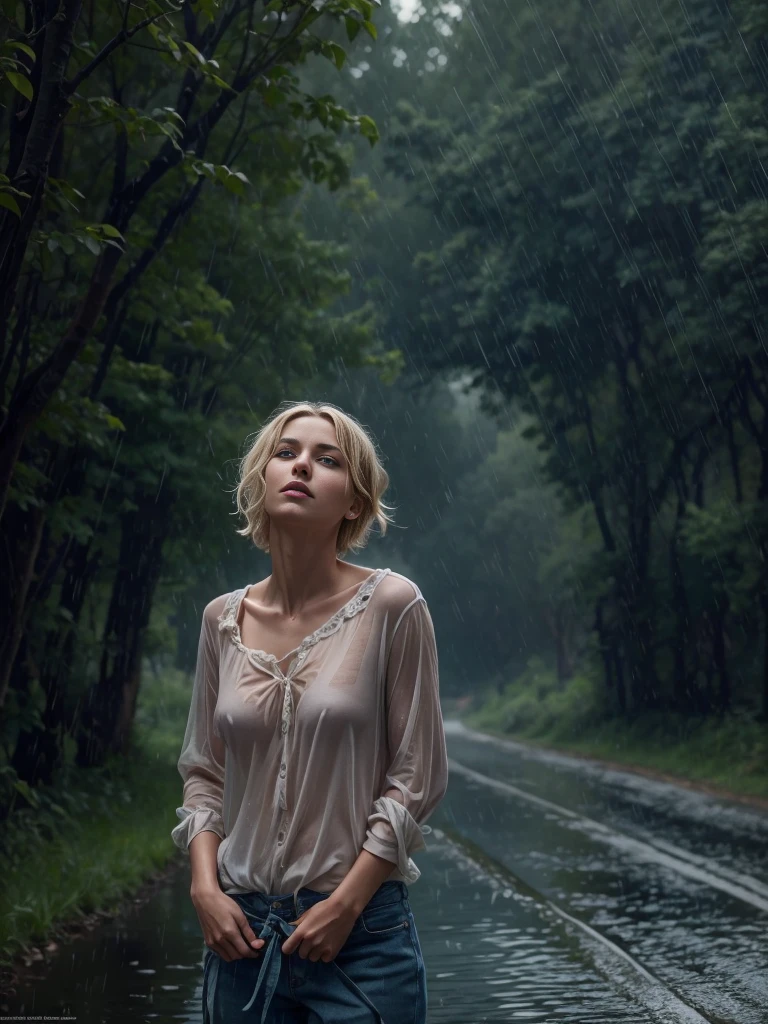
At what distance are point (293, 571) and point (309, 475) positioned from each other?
0.23 meters

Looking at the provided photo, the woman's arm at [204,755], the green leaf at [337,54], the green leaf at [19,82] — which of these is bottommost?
the woman's arm at [204,755]

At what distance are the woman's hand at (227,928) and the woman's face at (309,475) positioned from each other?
80 centimetres

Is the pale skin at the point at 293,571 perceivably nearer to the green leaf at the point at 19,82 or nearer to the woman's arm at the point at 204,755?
the woman's arm at the point at 204,755

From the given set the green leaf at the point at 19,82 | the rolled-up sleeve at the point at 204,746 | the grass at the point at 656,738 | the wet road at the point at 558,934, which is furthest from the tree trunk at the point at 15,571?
the grass at the point at 656,738

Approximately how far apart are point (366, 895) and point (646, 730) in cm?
3016

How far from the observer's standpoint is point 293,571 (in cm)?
317

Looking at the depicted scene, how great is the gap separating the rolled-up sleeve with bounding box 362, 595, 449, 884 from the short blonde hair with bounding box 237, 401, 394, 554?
0.30m

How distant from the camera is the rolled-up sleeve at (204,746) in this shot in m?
3.20

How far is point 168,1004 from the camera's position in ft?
24.5

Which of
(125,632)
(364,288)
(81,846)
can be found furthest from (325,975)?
(364,288)

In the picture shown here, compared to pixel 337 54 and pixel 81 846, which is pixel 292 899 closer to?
pixel 337 54

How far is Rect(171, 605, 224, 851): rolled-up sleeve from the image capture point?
10.5 feet

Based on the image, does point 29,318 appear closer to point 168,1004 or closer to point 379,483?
point 168,1004

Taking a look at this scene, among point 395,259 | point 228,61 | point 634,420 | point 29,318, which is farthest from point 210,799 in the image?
point 395,259
